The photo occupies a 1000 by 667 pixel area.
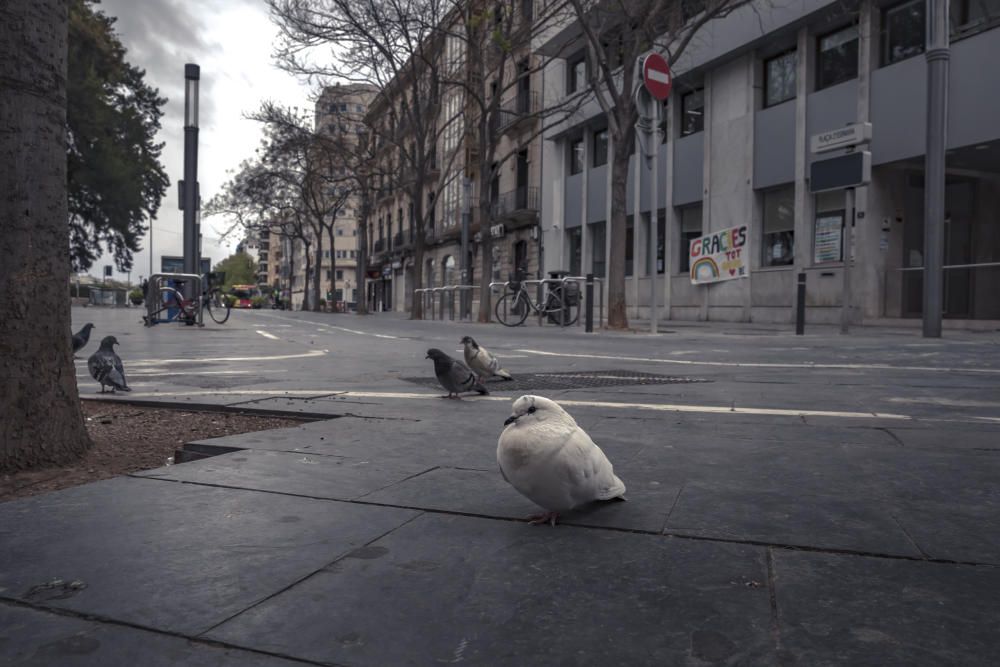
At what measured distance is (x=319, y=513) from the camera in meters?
2.31

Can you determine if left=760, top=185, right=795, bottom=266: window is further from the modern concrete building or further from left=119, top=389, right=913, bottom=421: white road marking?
left=119, top=389, right=913, bottom=421: white road marking

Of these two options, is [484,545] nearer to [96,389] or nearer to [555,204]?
[96,389]

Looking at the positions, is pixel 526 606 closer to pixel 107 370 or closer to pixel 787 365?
pixel 107 370

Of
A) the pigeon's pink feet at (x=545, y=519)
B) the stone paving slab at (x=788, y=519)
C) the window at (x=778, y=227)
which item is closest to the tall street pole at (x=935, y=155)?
the window at (x=778, y=227)

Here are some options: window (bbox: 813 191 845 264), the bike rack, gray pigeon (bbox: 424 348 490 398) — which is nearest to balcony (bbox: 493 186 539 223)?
window (bbox: 813 191 845 264)

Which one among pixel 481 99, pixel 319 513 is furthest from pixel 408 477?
pixel 481 99

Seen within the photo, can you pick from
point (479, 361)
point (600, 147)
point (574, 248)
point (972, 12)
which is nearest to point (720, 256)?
point (972, 12)

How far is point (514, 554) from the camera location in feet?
6.37

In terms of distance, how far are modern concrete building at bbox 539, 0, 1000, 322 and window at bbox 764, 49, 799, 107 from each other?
48 mm

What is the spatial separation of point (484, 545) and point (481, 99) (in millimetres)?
21763

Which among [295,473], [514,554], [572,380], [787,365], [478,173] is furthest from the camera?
[478,173]

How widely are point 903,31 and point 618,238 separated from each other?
7677mm

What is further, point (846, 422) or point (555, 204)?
point (555, 204)

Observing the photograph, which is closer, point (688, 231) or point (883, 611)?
point (883, 611)
